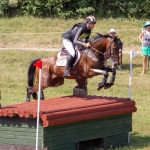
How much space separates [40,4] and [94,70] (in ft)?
55.3

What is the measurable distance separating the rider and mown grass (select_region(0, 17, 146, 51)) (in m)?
11.1

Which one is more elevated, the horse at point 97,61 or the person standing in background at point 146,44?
the horse at point 97,61

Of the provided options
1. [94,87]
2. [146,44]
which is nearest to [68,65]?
[94,87]

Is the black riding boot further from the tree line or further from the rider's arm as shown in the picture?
the tree line

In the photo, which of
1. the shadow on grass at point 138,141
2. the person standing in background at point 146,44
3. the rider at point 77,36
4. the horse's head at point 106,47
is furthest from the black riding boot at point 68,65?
the person standing in background at point 146,44

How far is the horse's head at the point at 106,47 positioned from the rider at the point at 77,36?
0.60 ft

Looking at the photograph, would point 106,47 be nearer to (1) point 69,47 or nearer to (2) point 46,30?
(1) point 69,47

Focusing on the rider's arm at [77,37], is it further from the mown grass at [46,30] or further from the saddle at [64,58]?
the mown grass at [46,30]

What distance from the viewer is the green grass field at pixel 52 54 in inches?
612

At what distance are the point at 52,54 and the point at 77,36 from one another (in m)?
10.1

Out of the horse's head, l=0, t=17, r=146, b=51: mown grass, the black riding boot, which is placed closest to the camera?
the horse's head

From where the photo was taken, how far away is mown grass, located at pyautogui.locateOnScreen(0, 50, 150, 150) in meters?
14.0

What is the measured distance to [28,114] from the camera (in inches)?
429

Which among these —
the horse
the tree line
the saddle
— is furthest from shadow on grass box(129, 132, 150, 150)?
the tree line
